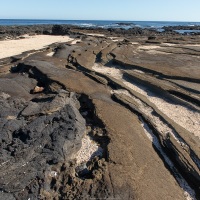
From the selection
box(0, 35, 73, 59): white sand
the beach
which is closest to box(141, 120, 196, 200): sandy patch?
the beach

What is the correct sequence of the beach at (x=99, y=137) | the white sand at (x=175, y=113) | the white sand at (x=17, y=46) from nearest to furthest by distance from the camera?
1. the beach at (x=99, y=137)
2. the white sand at (x=175, y=113)
3. the white sand at (x=17, y=46)

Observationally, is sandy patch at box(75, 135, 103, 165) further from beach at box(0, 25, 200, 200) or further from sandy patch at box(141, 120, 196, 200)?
sandy patch at box(141, 120, 196, 200)

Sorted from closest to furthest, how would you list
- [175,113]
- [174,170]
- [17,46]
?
[174,170], [175,113], [17,46]

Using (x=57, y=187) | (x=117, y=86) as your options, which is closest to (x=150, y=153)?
(x=57, y=187)

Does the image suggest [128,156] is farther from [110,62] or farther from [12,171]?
[110,62]

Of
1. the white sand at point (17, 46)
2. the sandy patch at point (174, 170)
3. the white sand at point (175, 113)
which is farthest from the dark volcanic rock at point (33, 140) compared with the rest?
the white sand at point (17, 46)

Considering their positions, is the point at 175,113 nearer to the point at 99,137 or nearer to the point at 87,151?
the point at 99,137

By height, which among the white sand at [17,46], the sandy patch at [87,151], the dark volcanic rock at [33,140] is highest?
the dark volcanic rock at [33,140]

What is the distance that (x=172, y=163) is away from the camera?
841 cm

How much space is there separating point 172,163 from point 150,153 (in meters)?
0.73

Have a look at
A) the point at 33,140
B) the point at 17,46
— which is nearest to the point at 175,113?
the point at 33,140

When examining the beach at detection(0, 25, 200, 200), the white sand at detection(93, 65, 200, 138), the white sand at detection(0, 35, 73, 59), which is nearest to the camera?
the beach at detection(0, 25, 200, 200)

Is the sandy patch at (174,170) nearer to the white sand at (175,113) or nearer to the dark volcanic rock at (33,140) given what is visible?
the white sand at (175,113)

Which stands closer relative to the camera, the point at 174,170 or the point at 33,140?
the point at 174,170
